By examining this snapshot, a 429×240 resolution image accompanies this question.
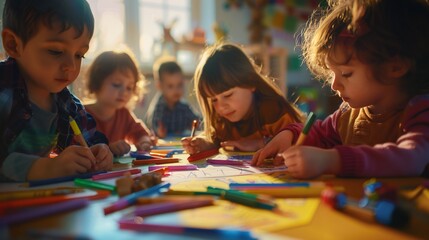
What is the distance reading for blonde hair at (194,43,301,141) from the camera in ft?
3.79

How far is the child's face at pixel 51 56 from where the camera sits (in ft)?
2.46

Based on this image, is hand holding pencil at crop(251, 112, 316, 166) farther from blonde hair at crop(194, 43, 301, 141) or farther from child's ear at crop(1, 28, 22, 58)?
child's ear at crop(1, 28, 22, 58)

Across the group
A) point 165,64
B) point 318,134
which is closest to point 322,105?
point 165,64

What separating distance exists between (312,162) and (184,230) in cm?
27

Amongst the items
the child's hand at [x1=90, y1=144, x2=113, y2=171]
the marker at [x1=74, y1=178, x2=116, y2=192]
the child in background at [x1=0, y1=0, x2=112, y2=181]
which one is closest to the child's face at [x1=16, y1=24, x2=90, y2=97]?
the child in background at [x1=0, y1=0, x2=112, y2=181]

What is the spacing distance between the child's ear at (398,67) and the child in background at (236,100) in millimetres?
460

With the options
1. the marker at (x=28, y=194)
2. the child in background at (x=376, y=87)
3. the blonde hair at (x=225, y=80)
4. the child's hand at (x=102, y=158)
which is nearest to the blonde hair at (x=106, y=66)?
the blonde hair at (x=225, y=80)

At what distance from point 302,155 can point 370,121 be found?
0.26m

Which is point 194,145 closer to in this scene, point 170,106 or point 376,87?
point 376,87

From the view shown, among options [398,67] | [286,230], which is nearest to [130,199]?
[286,230]

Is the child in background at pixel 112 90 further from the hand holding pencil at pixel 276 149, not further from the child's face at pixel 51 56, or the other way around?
the hand holding pencil at pixel 276 149

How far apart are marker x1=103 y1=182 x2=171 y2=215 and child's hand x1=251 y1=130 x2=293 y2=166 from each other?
26 centimetres

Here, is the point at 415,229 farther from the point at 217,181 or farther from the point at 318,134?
the point at 318,134

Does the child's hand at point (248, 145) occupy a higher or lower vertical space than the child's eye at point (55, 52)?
lower
